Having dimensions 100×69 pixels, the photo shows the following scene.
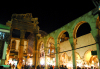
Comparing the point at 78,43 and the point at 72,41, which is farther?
the point at 78,43

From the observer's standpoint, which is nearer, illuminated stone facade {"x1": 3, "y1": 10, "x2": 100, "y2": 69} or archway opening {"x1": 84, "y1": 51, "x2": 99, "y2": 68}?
illuminated stone facade {"x1": 3, "y1": 10, "x2": 100, "y2": 69}

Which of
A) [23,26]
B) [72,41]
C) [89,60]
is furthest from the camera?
[23,26]

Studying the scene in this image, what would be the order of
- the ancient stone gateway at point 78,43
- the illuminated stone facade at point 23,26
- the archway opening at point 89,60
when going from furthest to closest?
the illuminated stone facade at point 23,26, the archway opening at point 89,60, the ancient stone gateway at point 78,43

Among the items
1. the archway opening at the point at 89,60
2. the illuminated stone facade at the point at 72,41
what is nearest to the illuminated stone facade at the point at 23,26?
the illuminated stone facade at the point at 72,41

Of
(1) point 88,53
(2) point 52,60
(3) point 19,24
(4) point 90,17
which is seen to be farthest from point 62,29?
(2) point 52,60

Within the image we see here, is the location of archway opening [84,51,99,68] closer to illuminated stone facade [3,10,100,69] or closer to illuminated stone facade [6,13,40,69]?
illuminated stone facade [3,10,100,69]

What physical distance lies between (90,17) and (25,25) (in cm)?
1413

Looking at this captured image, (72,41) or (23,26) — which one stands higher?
(23,26)

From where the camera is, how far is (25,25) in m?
21.3

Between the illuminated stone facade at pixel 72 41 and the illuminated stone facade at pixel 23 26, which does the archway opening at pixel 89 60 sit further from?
the illuminated stone facade at pixel 23 26

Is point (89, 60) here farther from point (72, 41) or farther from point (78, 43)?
point (72, 41)

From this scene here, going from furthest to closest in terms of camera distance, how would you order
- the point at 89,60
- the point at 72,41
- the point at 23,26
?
the point at 23,26 < the point at 89,60 < the point at 72,41

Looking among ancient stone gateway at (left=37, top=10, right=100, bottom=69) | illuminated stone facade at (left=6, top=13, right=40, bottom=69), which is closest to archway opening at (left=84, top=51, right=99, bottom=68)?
ancient stone gateway at (left=37, top=10, right=100, bottom=69)

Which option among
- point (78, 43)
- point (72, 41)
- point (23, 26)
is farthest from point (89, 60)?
point (23, 26)
